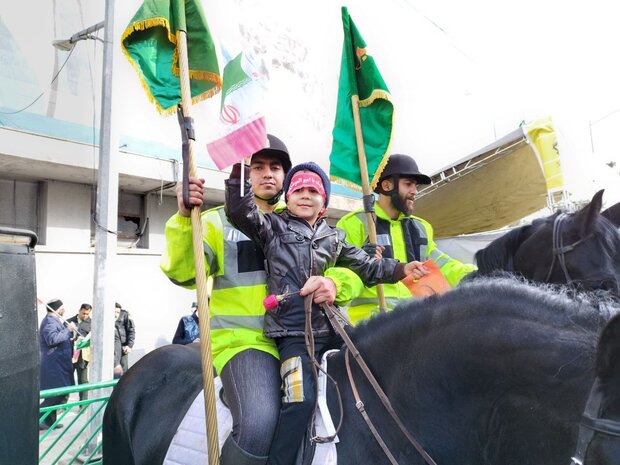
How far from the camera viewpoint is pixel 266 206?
9.46 ft

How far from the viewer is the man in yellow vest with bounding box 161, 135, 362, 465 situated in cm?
191

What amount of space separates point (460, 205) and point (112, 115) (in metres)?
7.42

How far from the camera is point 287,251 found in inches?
90.2

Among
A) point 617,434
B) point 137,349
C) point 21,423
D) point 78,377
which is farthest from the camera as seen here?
point 137,349

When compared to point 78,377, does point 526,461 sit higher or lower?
higher

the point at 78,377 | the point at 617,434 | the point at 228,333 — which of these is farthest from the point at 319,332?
the point at 78,377

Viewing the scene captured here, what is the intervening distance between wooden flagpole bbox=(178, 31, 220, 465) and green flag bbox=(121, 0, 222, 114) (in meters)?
0.25

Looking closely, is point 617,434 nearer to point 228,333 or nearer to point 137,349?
point 228,333

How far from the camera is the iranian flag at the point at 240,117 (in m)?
2.12

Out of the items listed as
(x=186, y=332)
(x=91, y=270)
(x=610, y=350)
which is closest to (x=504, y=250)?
(x=610, y=350)

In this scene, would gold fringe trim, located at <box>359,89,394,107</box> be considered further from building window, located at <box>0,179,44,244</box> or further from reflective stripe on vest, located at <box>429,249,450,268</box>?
building window, located at <box>0,179,44,244</box>

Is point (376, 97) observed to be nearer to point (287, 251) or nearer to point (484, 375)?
point (287, 251)

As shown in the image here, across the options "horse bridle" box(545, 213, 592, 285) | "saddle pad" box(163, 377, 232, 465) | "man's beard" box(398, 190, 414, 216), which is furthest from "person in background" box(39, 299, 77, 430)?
"horse bridle" box(545, 213, 592, 285)

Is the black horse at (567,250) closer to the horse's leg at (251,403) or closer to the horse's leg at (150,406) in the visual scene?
the horse's leg at (251,403)
